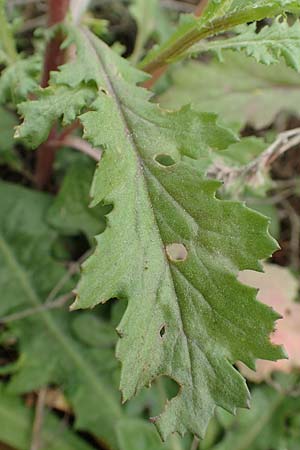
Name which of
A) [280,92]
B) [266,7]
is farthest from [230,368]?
[280,92]

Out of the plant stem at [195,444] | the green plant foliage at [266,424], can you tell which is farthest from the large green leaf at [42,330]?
the green plant foliage at [266,424]

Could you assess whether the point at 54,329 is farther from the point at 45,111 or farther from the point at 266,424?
the point at 45,111

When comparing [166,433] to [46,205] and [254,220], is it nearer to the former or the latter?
[254,220]

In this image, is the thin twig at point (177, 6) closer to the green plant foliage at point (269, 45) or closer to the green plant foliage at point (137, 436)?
the green plant foliage at point (269, 45)

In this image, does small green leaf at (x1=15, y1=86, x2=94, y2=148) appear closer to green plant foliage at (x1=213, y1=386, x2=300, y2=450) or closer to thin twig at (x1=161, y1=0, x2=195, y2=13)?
green plant foliage at (x1=213, y1=386, x2=300, y2=450)

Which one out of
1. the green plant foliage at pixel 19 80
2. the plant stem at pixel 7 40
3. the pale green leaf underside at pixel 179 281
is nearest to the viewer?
the pale green leaf underside at pixel 179 281
